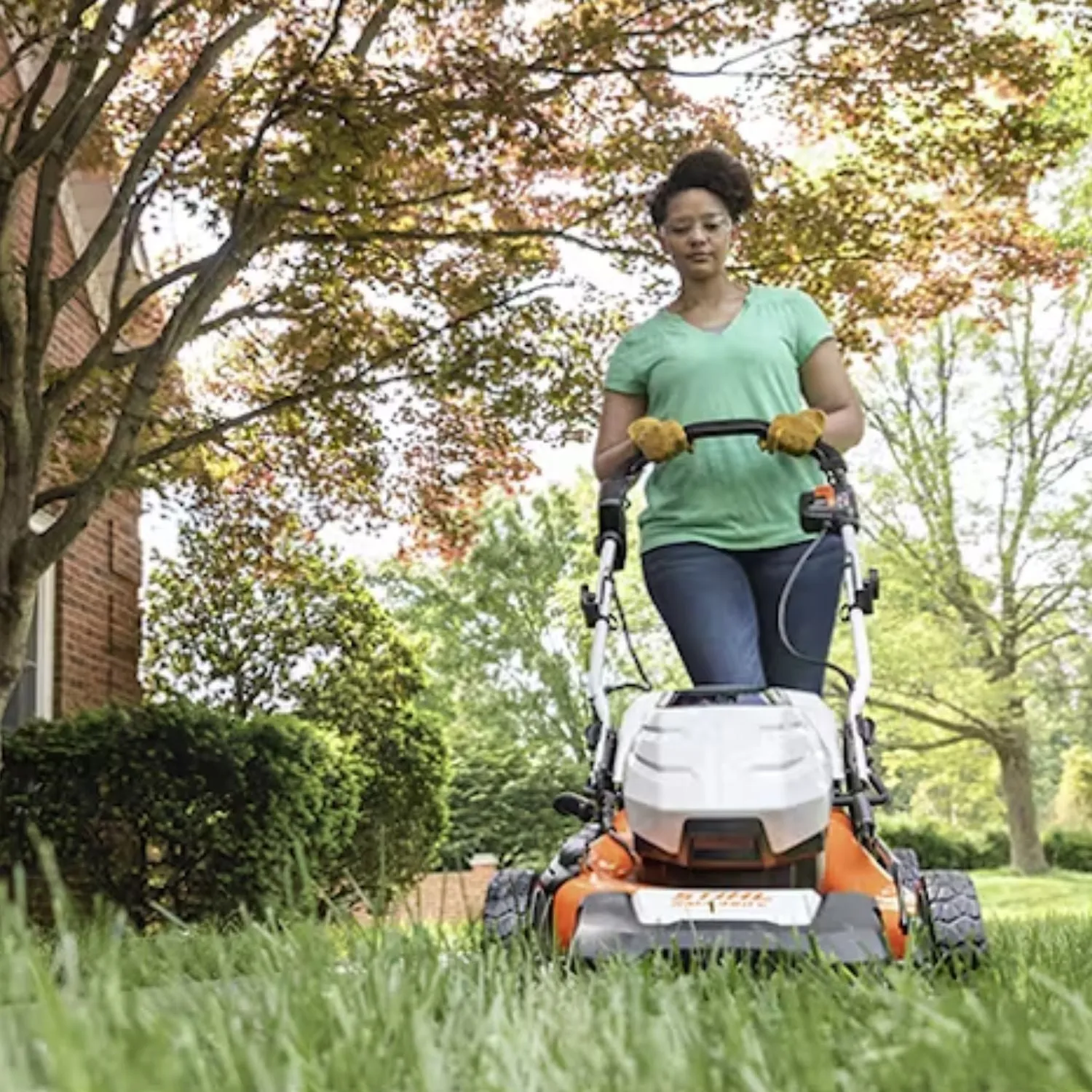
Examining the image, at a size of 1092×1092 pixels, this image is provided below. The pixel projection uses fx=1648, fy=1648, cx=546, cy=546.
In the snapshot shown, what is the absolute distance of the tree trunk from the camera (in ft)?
78.0

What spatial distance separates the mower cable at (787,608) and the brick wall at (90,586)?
7.45 metres

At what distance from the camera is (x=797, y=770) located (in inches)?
119

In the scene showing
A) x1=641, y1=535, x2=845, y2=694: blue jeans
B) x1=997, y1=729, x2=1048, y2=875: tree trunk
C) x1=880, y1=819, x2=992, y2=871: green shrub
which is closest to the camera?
x1=641, y1=535, x2=845, y2=694: blue jeans

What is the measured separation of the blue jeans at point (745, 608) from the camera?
3.59m

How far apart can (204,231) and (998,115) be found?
3.71m

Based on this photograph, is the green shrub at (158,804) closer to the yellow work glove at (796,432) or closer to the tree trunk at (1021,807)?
the yellow work glove at (796,432)

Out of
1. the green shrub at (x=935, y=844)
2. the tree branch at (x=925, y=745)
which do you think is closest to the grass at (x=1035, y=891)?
the green shrub at (x=935, y=844)

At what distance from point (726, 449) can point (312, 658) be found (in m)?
9.32

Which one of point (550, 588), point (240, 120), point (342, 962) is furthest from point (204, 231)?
point (550, 588)

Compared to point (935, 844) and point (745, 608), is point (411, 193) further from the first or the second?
point (935, 844)

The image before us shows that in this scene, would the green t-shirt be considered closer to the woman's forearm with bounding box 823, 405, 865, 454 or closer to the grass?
the woman's forearm with bounding box 823, 405, 865, 454

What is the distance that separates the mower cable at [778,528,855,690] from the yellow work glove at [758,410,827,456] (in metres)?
0.22

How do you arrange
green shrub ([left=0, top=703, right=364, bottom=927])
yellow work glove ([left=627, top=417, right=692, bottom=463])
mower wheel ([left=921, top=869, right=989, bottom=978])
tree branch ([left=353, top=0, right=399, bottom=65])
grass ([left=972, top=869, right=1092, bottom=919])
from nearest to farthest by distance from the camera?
1. mower wheel ([left=921, top=869, right=989, bottom=978])
2. yellow work glove ([left=627, top=417, right=692, bottom=463])
3. tree branch ([left=353, top=0, right=399, bottom=65])
4. green shrub ([left=0, top=703, right=364, bottom=927])
5. grass ([left=972, top=869, right=1092, bottom=919])

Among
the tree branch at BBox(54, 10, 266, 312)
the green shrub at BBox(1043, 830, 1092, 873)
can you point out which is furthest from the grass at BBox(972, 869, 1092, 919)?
the tree branch at BBox(54, 10, 266, 312)
